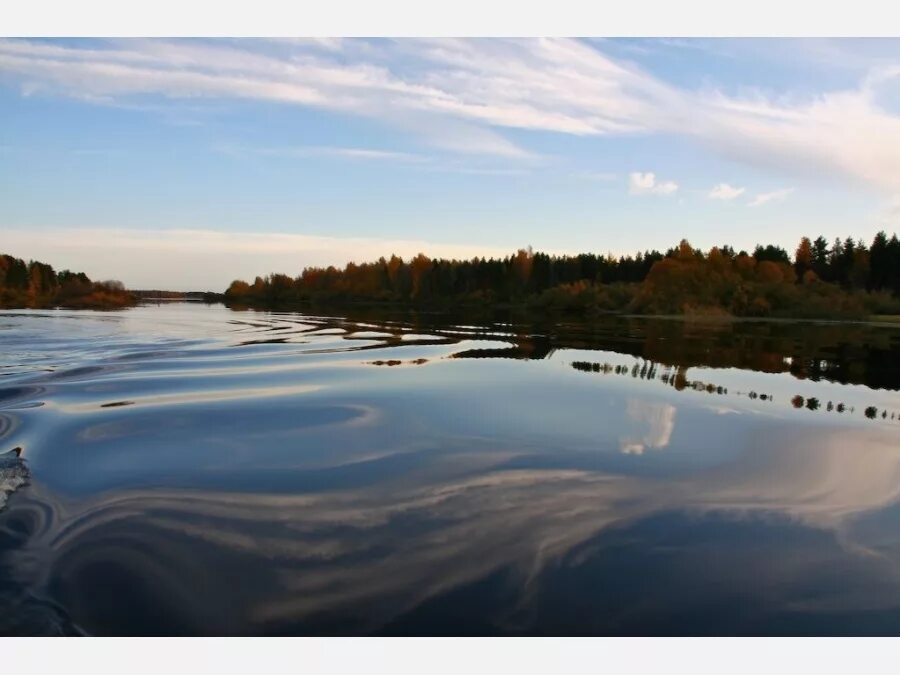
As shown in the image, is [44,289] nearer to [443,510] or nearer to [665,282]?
[665,282]

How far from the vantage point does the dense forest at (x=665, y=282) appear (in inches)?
2451

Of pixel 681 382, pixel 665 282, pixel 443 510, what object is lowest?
pixel 443 510

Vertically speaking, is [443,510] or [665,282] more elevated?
[665,282]

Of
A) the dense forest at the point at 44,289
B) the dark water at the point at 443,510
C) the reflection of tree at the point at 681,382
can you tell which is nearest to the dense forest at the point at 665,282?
the dense forest at the point at 44,289

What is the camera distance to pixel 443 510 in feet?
20.3

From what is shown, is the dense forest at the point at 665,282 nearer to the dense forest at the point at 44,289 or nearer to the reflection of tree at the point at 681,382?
the dense forest at the point at 44,289

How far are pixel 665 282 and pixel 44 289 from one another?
76805 millimetres

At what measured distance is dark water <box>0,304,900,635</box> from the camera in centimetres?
439

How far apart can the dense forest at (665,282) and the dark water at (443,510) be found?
55.2m

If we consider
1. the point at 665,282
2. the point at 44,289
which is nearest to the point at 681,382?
the point at 665,282

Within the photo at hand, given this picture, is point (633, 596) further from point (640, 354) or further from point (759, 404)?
point (640, 354)

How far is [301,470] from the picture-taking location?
24.2ft

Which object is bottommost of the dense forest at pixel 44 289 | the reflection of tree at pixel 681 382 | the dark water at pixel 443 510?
the dark water at pixel 443 510
